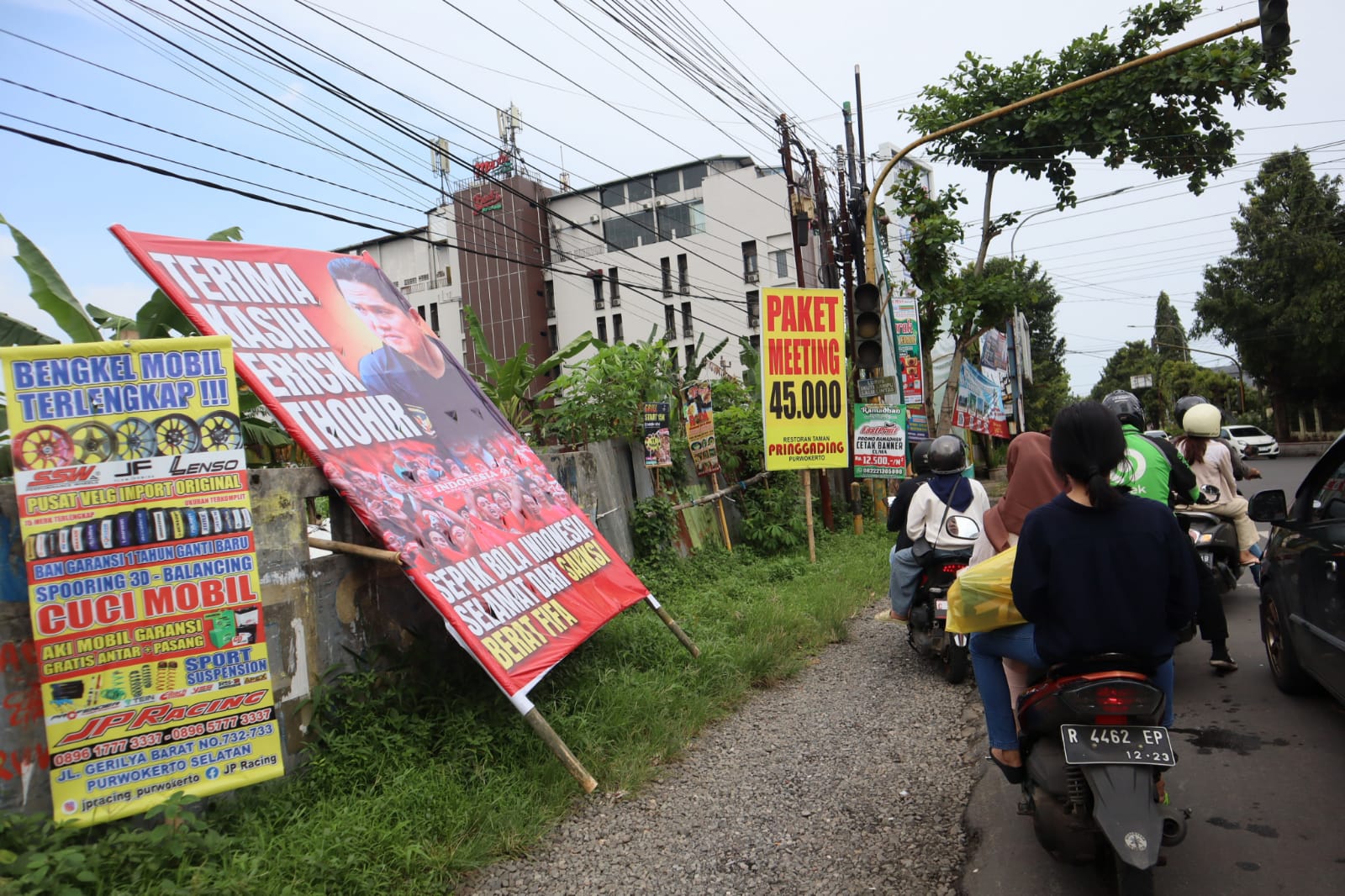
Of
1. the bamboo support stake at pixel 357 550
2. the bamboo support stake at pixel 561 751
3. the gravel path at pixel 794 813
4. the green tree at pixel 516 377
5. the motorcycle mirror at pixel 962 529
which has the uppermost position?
the green tree at pixel 516 377

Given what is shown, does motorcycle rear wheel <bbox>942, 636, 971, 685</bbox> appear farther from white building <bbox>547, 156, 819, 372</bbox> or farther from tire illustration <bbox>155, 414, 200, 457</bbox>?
white building <bbox>547, 156, 819, 372</bbox>

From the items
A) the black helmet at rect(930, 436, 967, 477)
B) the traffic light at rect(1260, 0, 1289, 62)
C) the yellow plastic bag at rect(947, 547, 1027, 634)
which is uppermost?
the traffic light at rect(1260, 0, 1289, 62)

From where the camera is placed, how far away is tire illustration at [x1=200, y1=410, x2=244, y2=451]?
368 centimetres

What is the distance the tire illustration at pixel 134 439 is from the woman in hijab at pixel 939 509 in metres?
4.69

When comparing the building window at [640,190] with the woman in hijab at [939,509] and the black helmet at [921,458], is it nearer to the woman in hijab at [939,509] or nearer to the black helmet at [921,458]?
the black helmet at [921,458]

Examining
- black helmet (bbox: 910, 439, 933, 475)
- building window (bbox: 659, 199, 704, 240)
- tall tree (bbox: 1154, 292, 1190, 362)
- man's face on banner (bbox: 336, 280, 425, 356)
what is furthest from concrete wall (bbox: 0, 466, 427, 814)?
tall tree (bbox: 1154, 292, 1190, 362)

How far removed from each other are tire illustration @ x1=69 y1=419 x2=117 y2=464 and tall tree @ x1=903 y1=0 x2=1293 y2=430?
14630mm

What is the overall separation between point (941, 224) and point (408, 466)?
13.1 metres

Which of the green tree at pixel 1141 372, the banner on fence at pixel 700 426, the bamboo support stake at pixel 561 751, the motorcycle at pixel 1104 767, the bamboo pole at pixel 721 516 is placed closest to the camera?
the motorcycle at pixel 1104 767

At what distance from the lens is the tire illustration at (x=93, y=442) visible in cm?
335

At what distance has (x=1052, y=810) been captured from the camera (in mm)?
2871

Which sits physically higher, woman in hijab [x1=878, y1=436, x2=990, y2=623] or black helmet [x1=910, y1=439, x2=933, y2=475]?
black helmet [x1=910, y1=439, x2=933, y2=475]

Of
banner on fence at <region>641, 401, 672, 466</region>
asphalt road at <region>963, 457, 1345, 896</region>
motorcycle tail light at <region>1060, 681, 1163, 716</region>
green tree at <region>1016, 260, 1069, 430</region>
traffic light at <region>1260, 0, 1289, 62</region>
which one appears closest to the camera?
motorcycle tail light at <region>1060, 681, 1163, 716</region>

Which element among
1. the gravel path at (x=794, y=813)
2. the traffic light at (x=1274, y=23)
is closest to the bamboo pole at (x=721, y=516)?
the gravel path at (x=794, y=813)
